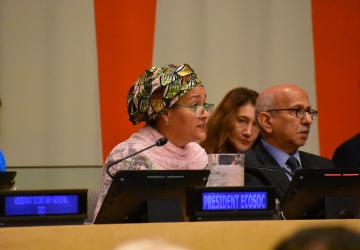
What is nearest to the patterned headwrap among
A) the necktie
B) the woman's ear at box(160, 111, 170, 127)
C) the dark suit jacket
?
the woman's ear at box(160, 111, 170, 127)

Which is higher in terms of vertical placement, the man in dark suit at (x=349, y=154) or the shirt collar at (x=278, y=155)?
the shirt collar at (x=278, y=155)

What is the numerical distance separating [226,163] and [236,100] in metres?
1.99

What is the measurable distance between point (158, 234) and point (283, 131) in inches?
59.3

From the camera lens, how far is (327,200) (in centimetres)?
224

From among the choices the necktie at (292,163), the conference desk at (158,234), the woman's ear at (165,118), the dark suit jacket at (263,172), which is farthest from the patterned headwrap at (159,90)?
the conference desk at (158,234)

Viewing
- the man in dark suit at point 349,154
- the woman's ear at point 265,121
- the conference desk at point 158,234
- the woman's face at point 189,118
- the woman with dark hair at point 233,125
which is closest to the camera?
the conference desk at point 158,234

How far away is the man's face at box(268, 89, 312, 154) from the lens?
3.13 metres

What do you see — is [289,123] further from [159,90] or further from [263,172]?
[159,90]

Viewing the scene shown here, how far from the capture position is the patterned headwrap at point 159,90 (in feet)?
9.57

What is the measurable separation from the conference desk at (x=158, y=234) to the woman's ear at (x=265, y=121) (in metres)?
1.31

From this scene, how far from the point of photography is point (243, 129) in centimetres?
418

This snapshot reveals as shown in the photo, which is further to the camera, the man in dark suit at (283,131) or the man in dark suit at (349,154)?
the man in dark suit at (349,154)

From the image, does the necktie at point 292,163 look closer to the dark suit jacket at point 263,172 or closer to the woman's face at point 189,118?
the dark suit jacket at point 263,172

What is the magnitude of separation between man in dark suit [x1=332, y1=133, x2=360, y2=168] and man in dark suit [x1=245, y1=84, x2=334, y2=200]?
0.67 m
